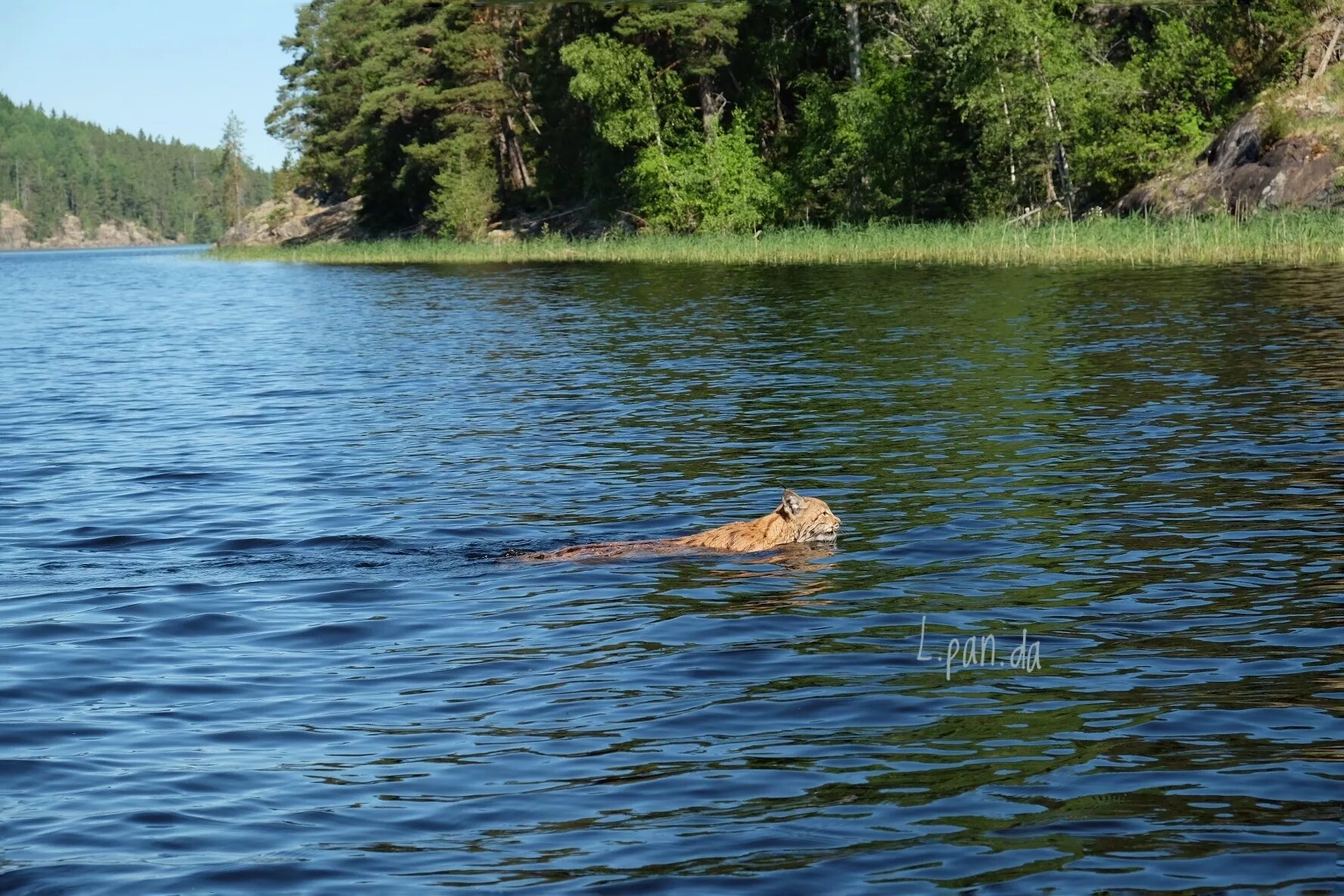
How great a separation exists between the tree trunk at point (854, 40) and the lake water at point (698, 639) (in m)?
40.2

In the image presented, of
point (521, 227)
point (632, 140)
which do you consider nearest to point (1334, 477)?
point (632, 140)

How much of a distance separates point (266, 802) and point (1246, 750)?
4814 millimetres

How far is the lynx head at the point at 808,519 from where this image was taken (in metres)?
11.8

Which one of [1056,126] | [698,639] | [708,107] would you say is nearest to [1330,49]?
[1056,126]

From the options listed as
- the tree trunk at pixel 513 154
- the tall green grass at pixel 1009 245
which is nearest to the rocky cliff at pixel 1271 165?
the tall green grass at pixel 1009 245

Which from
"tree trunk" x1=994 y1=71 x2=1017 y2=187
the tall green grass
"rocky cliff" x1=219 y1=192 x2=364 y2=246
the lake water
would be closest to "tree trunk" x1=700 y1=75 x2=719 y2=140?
the tall green grass

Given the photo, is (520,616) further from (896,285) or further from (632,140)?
(632,140)

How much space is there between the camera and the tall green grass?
3734 centimetres

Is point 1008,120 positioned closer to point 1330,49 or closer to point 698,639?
point 1330,49

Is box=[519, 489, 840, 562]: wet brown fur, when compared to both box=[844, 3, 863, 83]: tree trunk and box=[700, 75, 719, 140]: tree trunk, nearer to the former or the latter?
box=[844, 3, 863, 83]: tree trunk

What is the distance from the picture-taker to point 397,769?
726cm

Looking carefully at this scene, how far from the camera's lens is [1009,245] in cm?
4450

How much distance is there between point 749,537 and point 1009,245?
34.8 m

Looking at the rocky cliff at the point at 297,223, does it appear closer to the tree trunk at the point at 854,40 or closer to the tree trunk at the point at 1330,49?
the tree trunk at the point at 854,40
